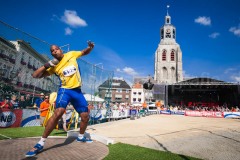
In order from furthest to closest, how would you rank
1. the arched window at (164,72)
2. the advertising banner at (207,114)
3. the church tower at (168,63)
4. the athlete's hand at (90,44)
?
the arched window at (164,72)
the church tower at (168,63)
the advertising banner at (207,114)
the athlete's hand at (90,44)

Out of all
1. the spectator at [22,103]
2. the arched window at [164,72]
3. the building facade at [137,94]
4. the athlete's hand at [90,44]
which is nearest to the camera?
the athlete's hand at [90,44]

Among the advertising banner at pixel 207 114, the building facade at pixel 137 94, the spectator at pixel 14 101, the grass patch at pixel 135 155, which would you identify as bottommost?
the advertising banner at pixel 207 114

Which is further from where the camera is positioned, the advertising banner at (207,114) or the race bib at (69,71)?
the advertising banner at (207,114)

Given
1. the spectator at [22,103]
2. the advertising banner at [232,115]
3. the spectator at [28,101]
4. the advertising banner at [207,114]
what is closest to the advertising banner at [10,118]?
the spectator at [22,103]

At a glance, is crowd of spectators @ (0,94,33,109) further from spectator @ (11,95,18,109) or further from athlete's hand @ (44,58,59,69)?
athlete's hand @ (44,58,59,69)

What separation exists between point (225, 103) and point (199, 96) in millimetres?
6616

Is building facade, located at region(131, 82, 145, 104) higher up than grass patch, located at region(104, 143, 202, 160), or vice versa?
building facade, located at region(131, 82, 145, 104)

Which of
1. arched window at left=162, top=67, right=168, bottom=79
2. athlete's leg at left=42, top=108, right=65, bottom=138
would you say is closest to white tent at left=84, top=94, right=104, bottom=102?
athlete's leg at left=42, top=108, right=65, bottom=138

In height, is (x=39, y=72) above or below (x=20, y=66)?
below

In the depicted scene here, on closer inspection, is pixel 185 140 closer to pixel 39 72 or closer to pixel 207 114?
pixel 39 72

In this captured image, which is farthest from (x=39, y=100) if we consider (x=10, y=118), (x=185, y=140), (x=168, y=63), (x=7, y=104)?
(x=168, y=63)

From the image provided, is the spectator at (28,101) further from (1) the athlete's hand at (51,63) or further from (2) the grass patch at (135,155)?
(2) the grass patch at (135,155)

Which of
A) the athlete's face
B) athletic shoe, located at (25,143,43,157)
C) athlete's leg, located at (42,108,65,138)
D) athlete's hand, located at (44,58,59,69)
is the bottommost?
athletic shoe, located at (25,143,43,157)

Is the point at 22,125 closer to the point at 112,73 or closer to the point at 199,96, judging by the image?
the point at 112,73
